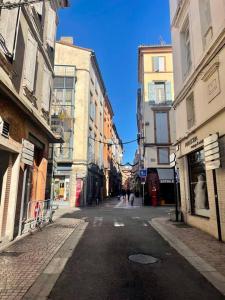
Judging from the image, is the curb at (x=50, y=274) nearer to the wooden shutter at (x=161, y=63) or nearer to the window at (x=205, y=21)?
the window at (x=205, y=21)

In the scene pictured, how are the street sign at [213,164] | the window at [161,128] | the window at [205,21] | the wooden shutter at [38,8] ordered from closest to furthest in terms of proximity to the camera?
the street sign at [213,164] → the window at [205,21] → the wooden shutter at [38,8] → the window at [161,128]

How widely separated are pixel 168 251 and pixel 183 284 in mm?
2394

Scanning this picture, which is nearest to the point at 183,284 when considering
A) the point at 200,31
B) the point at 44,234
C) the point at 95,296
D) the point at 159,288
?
the point at 159,288

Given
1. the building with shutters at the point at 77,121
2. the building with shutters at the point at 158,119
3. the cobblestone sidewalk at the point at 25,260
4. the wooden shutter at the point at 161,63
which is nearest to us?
the cobblestone sidewalk at the point at 25,260

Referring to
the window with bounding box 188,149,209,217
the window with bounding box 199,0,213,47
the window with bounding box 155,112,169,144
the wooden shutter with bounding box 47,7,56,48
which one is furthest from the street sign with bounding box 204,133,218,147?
the window with bounding box 155,112,169,144

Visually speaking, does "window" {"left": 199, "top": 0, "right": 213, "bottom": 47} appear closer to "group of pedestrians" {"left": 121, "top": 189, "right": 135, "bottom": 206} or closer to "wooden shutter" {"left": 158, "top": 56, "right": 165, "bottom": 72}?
"group of pedestrians" {"left": 121, "top": 189, "right": 135, "bottom": 206}

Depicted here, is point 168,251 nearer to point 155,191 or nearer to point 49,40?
point 49,40

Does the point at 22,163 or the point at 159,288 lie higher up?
the point at 22,163

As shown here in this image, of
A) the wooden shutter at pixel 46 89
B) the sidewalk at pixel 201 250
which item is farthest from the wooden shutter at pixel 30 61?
the sidewalk at pixel 201 250

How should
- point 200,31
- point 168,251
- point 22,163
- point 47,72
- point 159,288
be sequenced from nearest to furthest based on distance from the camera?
point 159,288, point 168,251, point 22,163, point 200,31, point 47,72

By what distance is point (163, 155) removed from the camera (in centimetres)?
2744

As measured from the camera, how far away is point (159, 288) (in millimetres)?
4254

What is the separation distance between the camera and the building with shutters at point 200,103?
26.7 ft

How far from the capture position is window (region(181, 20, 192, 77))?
39.5 ft
